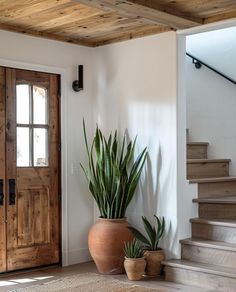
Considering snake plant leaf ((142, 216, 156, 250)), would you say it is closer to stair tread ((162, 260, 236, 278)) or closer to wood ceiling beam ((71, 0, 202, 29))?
stair tread ((162, 260, 236, 278))

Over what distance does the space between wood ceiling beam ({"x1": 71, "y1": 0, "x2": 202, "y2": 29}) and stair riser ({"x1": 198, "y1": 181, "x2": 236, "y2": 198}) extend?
165 centimetres

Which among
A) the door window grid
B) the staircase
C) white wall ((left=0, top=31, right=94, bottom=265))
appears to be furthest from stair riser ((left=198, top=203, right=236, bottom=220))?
the door window grid

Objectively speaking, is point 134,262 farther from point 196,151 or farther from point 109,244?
point 196,151

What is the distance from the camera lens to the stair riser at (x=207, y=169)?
543 cm

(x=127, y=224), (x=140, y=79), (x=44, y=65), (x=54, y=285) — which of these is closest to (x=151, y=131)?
(x=140, y=79)

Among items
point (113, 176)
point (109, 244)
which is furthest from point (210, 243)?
point (113, 176)

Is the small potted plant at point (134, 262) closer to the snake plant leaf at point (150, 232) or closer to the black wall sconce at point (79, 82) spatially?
the snake plant leaf at point (150, 232)

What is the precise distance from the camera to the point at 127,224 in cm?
493

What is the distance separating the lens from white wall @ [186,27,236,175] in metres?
5.81

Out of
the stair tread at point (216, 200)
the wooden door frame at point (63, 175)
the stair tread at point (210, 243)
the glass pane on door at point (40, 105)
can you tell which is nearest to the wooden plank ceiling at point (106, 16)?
→ the wooden door frame at point (63, 175)

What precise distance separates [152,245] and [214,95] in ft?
7.16

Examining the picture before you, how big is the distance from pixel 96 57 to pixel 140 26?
2.90ft

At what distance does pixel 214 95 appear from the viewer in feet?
19.6

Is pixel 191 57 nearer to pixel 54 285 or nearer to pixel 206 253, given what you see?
pixel 206 253
